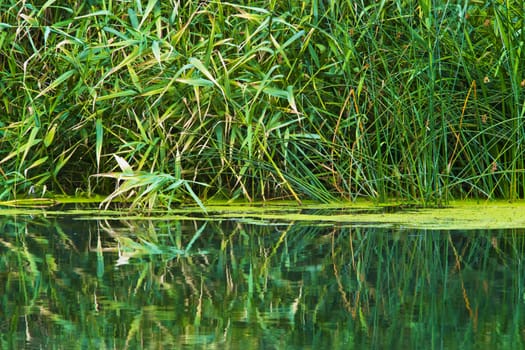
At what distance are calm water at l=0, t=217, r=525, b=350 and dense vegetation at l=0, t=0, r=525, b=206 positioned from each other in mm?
785

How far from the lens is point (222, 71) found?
4.84 m

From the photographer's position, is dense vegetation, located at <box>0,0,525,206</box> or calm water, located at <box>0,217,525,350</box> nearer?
calm water, located at <box>0,217,525,350</box>

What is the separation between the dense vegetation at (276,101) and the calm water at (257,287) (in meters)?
0.78

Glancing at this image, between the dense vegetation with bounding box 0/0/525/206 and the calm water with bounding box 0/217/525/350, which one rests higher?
the dense vegetation with bounding box 0/0/525/206

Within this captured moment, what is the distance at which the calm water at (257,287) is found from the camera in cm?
202

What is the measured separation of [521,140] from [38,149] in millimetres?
2133

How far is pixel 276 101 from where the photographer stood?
15.8ft

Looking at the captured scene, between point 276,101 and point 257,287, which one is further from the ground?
point 276,101

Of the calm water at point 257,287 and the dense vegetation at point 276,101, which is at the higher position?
the dense vegetation at point 276,101

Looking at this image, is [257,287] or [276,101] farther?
[276,101]

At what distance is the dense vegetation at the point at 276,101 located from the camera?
15.0 feet

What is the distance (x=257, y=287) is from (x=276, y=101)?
2264 mm

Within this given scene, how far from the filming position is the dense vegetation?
15.0 ft

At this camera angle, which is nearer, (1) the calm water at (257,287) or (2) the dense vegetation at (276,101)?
(1) the calm water at (257,287)
